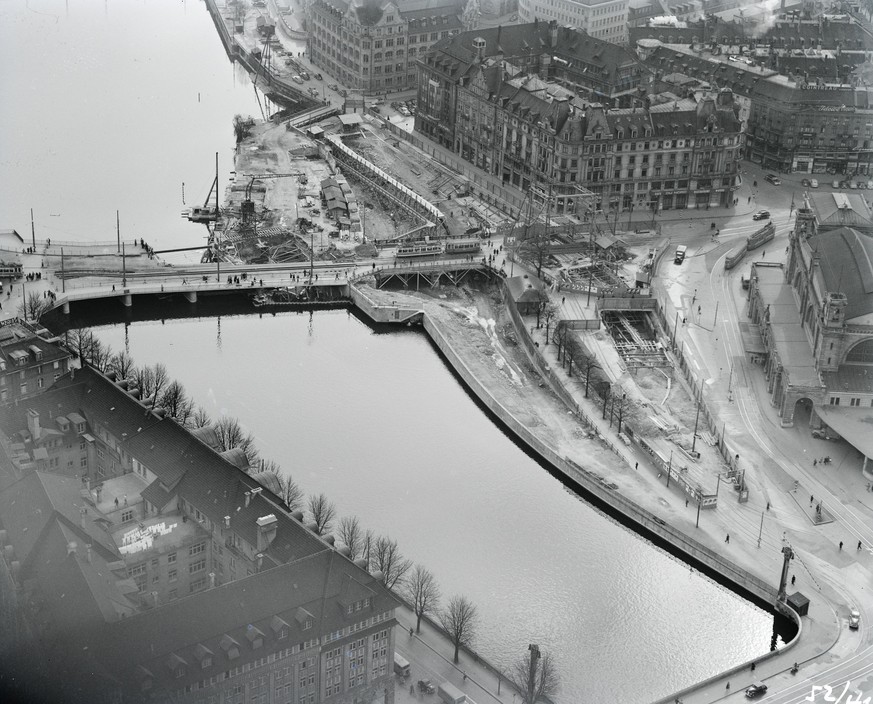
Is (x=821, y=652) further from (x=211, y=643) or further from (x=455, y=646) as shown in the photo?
(x=211, y=643)

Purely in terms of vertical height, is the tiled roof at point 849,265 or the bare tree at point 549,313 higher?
the tiled roof at point 849,265

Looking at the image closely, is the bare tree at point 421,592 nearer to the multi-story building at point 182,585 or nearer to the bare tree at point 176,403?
the multi-story building at point 182,585

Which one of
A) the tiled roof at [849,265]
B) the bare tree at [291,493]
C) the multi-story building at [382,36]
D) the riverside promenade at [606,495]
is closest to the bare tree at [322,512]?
the bare tree at [291,493]

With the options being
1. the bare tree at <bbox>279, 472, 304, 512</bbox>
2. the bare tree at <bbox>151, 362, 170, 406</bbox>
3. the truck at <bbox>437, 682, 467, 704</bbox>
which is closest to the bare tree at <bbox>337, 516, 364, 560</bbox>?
the bare tree at <bbox>279, 472, 304, 512</bbox>

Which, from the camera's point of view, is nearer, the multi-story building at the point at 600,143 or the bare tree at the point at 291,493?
the bare tree at the point at 291,493

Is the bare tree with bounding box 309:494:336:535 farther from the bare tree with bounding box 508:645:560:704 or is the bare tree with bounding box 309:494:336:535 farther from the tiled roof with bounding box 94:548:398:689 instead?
the bare tree with bounding box 508:645:560:704

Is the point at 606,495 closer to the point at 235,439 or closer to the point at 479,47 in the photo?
the point at 235,439

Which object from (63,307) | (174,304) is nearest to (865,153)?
Result: (174,304)
